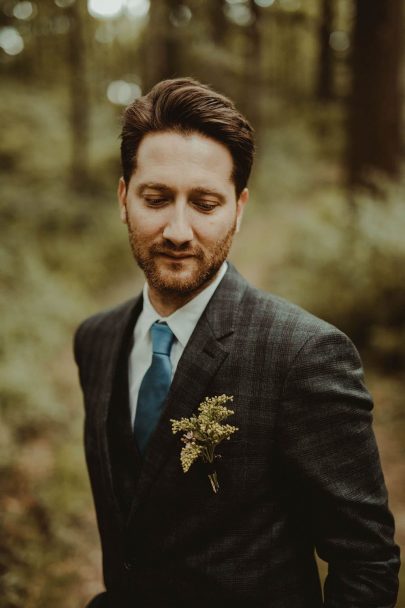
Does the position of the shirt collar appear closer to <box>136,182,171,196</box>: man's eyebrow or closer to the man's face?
the man's face

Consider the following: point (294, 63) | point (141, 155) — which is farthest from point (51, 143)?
point (294, 63)

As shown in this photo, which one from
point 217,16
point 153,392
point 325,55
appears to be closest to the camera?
point 153,392

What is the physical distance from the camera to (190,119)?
6.13 ft

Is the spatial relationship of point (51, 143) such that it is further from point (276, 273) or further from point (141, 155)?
point (141, 155)

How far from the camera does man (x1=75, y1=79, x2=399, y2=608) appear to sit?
1622mm

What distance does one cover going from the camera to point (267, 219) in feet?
45.1

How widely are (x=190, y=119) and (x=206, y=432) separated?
3.91ft

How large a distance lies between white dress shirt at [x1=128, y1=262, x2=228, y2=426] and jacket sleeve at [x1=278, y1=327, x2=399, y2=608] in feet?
1.68

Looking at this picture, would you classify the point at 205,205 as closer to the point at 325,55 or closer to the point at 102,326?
the point at 102,326

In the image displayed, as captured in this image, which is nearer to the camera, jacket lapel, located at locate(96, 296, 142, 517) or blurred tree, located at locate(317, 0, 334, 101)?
jacket lapel, located at locate(96, 296, 142, 517)

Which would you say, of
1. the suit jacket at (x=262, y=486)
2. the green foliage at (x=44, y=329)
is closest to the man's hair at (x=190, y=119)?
the suit jacket at (x=262, y=486)

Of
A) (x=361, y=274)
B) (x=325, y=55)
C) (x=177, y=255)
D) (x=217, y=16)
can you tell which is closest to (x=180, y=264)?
(x=177, y=255)

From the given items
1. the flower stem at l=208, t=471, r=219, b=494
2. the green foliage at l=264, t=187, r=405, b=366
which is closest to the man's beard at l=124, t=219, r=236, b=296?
the flower stem at l=208, t=471, r=219, b=494

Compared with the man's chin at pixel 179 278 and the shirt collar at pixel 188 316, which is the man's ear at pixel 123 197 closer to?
the man's chin at pixel 179 278
